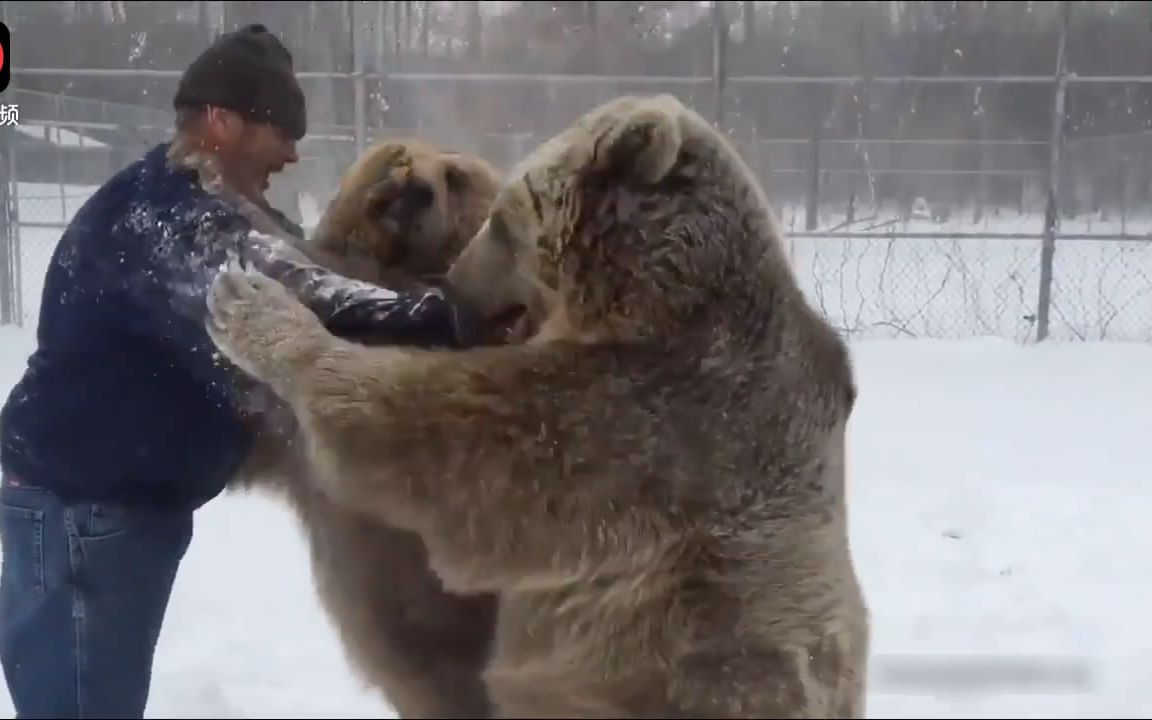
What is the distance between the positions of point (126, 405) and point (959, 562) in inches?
77.2

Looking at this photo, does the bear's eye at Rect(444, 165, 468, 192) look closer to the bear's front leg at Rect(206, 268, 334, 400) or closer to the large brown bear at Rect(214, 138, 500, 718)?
the large brown bear at Rect(214, 138, 500, 718)

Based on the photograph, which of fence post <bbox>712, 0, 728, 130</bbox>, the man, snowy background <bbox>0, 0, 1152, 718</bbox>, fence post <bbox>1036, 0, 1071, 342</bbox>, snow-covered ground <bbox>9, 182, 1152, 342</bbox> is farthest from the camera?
fence post <bbox>1036, 0, 1071, 342</bbox>

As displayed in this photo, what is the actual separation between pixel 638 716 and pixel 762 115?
366 cm

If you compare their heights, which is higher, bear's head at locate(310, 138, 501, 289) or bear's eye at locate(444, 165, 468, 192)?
bear's eye at locate(444, 165, 468, 192)

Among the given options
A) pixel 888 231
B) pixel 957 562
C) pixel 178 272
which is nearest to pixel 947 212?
pixel 888 231

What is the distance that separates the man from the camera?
4.59ft

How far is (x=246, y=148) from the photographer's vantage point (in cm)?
152

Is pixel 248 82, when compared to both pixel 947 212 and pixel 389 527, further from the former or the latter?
pixel 947 212

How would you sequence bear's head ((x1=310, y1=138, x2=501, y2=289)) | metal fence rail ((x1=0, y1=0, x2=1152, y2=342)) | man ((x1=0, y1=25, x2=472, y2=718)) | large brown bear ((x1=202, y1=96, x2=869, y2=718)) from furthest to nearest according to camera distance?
metal fence rail ((x1=0, y1=0, x2=1152, y2=342)) < bear's head ((x1=310, y1=138, x2=501, y2=289)) < man ((x1=0, y1=25, x2=472, y2=718)) < large brown bear ((x1=202, y1=96, x2=869, y2=718))

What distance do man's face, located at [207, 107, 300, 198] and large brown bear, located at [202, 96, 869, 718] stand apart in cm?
22

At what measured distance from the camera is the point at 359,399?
4.19ft

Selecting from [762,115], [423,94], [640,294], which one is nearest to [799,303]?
[640,294]

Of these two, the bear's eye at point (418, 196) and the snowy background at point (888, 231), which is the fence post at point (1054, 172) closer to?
the snowy background at point (888, 231)

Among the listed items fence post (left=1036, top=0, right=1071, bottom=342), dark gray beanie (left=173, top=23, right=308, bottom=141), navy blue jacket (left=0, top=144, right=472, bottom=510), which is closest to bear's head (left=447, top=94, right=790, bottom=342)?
navy blue jacket (left=0, top=144, right=472, bottom=510)
